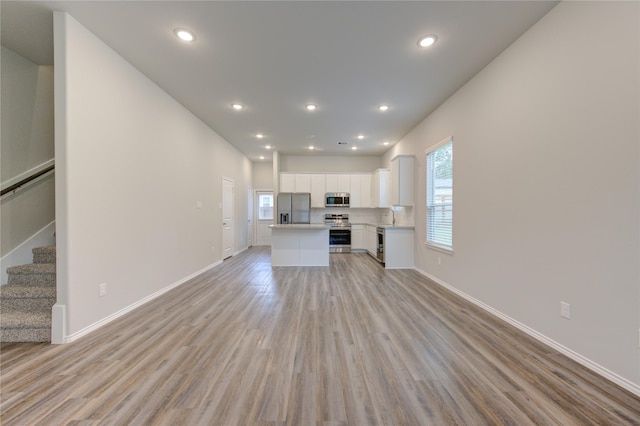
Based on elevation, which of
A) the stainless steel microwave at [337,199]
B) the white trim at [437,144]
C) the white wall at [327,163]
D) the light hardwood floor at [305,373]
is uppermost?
the white wall at [327,163]

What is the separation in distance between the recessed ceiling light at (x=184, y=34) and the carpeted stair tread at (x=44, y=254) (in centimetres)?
288

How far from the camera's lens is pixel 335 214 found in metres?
7.92

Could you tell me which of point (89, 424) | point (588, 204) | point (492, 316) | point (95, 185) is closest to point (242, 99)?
point (95, 185)

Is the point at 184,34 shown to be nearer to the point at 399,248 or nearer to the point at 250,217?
the point at 399,248

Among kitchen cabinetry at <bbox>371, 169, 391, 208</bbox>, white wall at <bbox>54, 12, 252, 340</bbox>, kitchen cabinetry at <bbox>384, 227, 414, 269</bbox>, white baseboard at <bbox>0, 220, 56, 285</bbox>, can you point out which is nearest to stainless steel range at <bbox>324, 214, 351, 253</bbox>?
kitchen cabinetry at <bbox>371, 169, 391, 208</bbox>

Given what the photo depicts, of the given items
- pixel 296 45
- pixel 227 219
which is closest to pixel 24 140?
pixel 296 45

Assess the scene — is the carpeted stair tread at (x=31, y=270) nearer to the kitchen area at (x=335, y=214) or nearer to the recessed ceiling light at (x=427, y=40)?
the kitchen area at (x=335, y=214)

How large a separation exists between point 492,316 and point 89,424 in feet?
11.7

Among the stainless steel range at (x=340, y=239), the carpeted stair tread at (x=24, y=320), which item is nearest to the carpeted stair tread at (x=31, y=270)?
the carpeted stair tread at (x=24, y=320)

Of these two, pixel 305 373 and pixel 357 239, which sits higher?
pixel 357 239

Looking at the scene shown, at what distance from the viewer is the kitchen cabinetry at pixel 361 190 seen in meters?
7.66

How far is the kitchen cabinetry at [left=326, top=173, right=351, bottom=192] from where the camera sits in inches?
302

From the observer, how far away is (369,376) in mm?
1804

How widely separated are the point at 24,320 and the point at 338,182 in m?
6.61
